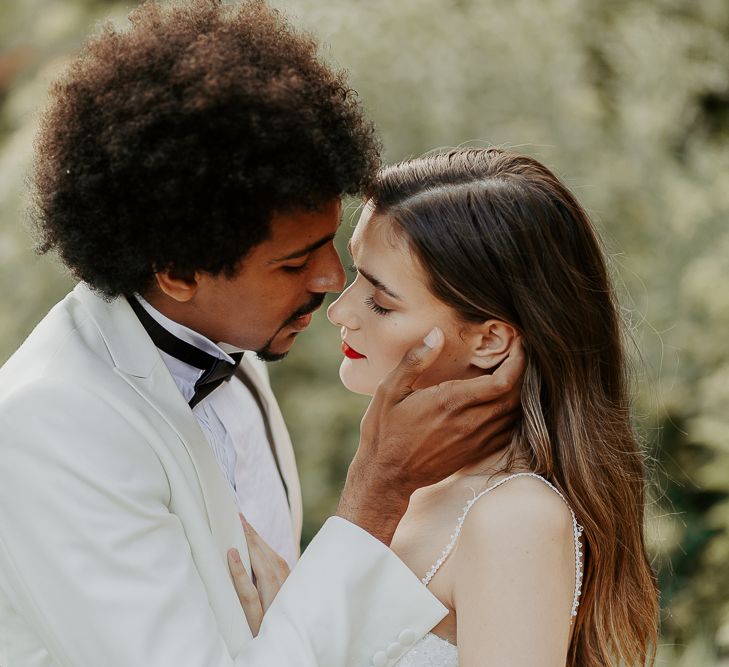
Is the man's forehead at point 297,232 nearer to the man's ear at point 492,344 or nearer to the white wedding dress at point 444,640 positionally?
the man's ear at point 492,344

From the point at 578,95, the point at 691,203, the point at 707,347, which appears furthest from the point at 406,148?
the point at 707,347

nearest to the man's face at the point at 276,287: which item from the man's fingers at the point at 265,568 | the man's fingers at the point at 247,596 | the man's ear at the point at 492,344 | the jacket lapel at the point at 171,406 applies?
the jacket lapel at the point at 171,406

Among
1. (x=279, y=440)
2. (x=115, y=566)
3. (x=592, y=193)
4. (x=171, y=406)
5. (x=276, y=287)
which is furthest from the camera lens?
Result: (x=592, y=193)

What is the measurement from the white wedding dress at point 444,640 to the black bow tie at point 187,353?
2.56 ft

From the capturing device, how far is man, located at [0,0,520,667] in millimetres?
2184

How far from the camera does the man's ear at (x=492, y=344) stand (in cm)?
264

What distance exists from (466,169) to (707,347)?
3733mm

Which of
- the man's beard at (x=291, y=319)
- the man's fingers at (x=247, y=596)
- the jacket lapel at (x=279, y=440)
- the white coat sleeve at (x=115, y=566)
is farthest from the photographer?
the jacket lapel at (x=279, y=440)

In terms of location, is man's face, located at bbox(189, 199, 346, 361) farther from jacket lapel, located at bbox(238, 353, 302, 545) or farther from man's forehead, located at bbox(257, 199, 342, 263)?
jacket lapel, located at bbox(238, 353, 302, 545)

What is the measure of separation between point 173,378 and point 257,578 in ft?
1.86

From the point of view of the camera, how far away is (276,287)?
2574 mm

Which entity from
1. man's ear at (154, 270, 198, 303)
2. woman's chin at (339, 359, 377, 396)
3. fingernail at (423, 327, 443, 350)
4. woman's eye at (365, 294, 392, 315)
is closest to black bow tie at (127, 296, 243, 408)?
man's ear at (154, 270, 198, 303)

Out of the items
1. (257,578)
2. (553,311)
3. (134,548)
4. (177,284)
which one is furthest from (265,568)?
(553,311)

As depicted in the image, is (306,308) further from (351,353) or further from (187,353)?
(187,353)
